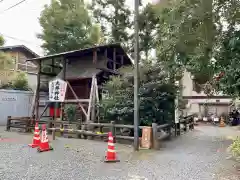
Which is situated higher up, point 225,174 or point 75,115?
point 75,115

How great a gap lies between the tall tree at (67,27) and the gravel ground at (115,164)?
36.7 ft

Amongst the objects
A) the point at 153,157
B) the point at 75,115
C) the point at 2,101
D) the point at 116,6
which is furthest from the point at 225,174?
the point at 116,6

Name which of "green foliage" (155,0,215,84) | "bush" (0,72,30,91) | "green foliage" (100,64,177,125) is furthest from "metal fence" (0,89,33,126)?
"green foliage" (155,0,215,84)

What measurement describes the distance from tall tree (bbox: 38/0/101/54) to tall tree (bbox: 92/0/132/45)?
1.05m

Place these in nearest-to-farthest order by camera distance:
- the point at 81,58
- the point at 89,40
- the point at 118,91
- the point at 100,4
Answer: the point at 118,91 → the point at 81,58 → the point at 89,40 → the point at 100,4

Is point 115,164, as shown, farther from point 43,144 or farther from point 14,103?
point 14,103

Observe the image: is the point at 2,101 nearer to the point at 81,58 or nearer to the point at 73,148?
the point at 81,58

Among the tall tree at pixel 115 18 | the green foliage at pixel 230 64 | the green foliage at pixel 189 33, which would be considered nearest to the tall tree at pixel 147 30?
the tall tree at pixel 115 18

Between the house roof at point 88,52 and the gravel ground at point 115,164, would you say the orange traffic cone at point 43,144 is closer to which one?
the gravel ground at point 115,164

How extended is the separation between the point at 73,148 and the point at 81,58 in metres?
6.77

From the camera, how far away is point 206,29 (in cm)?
593

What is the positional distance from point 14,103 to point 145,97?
10646mm

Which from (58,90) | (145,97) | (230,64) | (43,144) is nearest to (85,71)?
(58,90)

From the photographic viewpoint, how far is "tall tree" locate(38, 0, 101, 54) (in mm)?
18109
